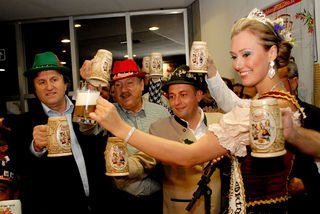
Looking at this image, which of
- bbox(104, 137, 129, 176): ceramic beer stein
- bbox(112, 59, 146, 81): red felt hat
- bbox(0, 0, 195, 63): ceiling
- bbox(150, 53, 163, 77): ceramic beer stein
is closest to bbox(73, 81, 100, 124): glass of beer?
bbox(104, 137, 129, 176): ceramic beer stein

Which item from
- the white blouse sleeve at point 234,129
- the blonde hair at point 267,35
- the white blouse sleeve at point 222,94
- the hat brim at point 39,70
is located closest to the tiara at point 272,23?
the blonde hair at point 267,35

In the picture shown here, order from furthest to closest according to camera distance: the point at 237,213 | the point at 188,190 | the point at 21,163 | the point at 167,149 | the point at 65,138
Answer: the point at 188,190, the point at 21,163, the point at 65,138, the point at 237,213, the point at 167,149

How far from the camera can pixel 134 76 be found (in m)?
3.17

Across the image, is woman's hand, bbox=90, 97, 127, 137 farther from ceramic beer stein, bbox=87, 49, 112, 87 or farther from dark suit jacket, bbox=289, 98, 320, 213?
dark suit jacket, bbox=289, 98, 320, 213

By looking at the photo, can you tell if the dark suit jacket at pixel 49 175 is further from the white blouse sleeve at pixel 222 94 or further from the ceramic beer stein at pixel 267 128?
the ceramic beer stein at pixel 267 128

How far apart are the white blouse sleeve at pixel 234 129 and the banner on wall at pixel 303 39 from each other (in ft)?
5.97

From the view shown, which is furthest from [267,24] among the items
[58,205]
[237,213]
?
[58,205]

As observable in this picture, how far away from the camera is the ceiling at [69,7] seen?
231 inches

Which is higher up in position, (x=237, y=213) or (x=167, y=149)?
(x=167, y=149)

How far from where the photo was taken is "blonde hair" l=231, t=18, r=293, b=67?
1.60m

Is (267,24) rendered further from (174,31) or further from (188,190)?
(174,31)

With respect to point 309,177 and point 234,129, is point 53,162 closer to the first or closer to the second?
point 234,129

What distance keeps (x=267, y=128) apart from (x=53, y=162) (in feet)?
4.59

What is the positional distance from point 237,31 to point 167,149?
612 mm
